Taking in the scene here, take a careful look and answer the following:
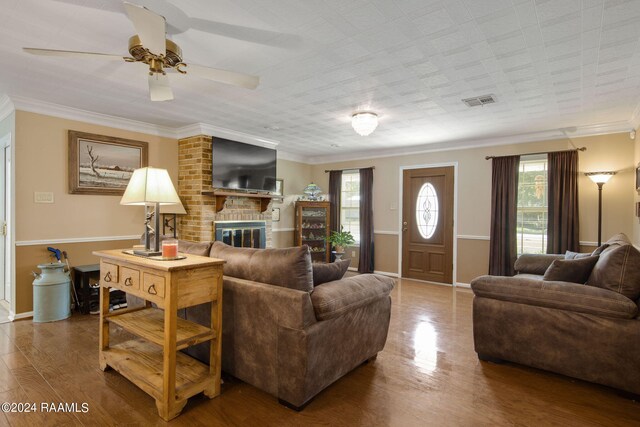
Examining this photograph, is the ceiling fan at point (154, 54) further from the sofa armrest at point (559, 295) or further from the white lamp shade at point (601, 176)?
the white lamp shade at point (601, 176)

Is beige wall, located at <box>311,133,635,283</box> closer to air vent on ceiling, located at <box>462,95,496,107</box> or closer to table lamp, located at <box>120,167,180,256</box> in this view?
air vent on ceiling, located at <box>462,95,496,107</box>

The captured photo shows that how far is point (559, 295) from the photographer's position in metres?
2.46

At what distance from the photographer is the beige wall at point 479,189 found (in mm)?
4426

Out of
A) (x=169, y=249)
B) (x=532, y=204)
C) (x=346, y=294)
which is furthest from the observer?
(x=532, y=204)

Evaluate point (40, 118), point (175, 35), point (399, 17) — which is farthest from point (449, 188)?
point (40, 118)

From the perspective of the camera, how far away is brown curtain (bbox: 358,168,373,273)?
259 inches

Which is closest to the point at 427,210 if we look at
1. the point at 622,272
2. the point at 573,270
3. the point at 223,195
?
the point at 573,270

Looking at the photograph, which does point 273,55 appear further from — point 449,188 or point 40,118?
point 449,188

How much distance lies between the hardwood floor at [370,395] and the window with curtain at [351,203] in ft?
13.1

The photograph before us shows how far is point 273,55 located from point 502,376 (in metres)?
3.04

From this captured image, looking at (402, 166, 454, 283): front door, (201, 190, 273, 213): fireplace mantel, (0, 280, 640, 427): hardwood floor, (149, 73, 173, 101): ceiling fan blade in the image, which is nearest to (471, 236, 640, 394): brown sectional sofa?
(0, 280, 640, 427): hardwood floor

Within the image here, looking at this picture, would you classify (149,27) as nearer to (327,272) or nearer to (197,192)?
(327,272)

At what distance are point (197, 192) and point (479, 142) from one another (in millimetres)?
4496

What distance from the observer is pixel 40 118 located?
12.6ft
